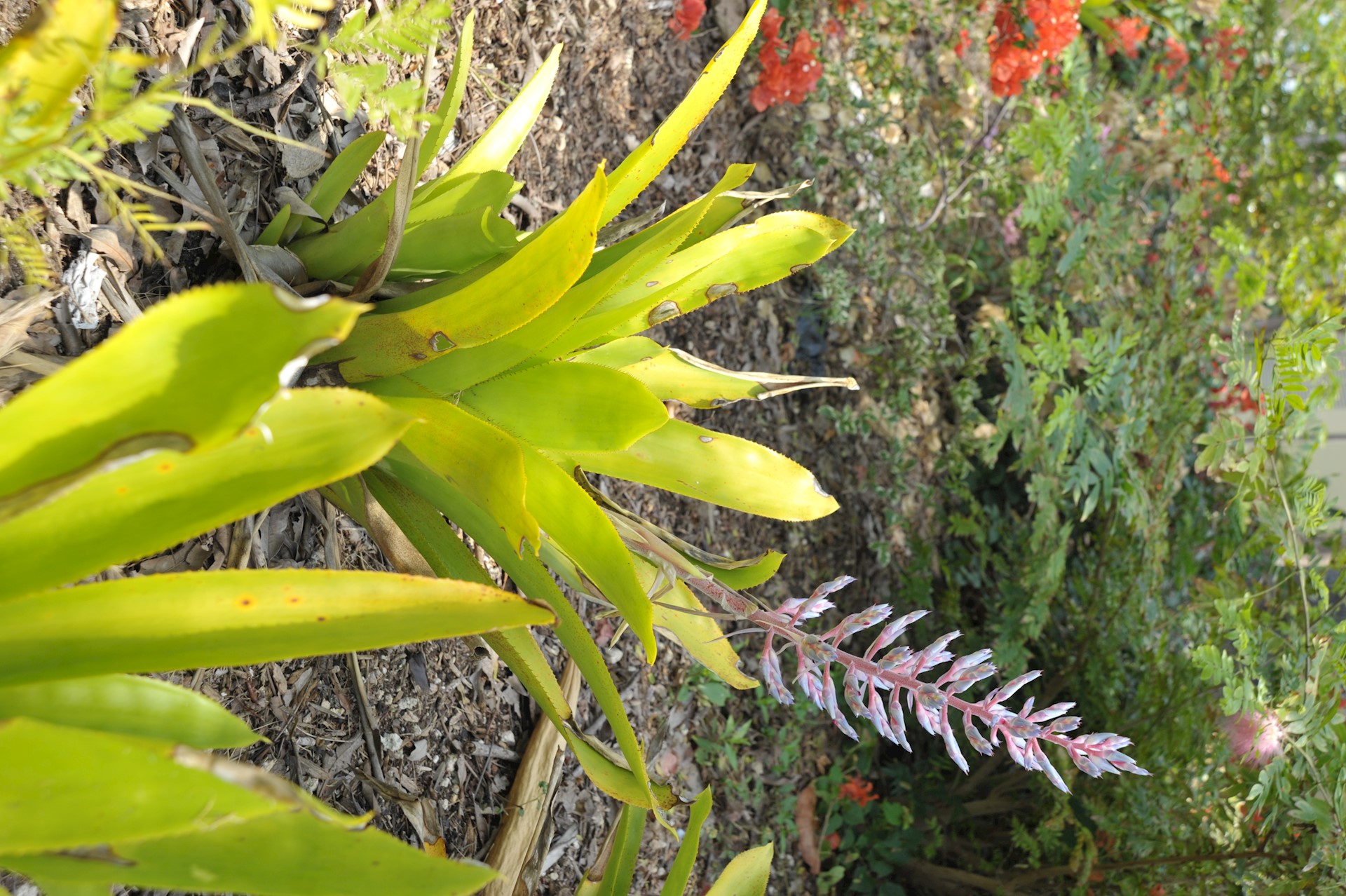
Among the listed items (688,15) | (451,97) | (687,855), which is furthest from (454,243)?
(688,15)

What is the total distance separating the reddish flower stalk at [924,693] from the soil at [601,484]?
667mm

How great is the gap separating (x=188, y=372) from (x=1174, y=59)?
3962 mm

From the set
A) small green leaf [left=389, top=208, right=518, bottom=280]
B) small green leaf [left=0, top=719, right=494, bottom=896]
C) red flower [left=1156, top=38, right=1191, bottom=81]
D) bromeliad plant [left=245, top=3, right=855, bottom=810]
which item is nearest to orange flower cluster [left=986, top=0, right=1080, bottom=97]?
red flower [left=1156, top=38, right=1191, bottom=81]

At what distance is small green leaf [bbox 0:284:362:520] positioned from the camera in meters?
0.49

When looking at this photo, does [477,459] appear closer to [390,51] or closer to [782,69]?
[390,51]

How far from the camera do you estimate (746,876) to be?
4.36 ft

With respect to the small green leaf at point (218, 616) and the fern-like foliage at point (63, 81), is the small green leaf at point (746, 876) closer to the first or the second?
the small green leaf at point (218, 616)

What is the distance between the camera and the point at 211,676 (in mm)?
1035

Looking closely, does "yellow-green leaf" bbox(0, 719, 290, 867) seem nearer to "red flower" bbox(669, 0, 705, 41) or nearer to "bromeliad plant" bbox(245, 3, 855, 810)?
"bromeliad plant" bbox(245, 3, 855, 810)

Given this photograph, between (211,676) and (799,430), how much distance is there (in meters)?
1.55

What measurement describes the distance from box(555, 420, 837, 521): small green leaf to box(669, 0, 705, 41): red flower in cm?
132

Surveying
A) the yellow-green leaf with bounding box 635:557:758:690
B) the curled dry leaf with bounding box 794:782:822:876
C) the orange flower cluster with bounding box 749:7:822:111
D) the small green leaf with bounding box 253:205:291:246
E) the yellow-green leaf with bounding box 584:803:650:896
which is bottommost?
the curled dry leaf with bounding box 794:782:822:876

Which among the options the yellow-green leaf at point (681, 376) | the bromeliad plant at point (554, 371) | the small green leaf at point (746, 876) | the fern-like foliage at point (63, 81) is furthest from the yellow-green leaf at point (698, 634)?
the fern-like foliage at point (63, 81)

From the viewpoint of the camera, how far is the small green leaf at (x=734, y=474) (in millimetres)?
1090
